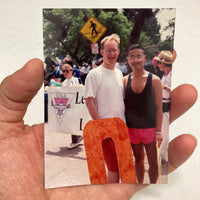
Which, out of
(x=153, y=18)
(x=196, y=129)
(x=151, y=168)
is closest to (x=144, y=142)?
(x=151, y=168)

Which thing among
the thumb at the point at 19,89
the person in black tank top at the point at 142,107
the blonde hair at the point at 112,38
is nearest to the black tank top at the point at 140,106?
the person in black tank top at the point at 142,107

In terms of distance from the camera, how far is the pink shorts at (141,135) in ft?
1.70

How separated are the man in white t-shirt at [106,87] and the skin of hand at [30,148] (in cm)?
12

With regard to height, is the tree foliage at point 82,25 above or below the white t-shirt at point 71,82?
above

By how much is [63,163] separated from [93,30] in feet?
1.01

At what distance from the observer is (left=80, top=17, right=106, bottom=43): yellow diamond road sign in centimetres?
49

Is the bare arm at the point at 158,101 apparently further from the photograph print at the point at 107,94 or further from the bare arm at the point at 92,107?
the bare arm at the point at 92,107

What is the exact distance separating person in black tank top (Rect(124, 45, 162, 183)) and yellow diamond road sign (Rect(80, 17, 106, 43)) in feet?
0.25

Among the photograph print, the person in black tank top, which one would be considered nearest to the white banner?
the photograph print

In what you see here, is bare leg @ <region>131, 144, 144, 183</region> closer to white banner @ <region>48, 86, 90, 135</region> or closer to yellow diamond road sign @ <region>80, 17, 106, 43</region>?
white banner @ <region>48, 86, 90, 135</region>

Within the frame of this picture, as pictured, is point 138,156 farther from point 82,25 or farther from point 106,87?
point 82,25

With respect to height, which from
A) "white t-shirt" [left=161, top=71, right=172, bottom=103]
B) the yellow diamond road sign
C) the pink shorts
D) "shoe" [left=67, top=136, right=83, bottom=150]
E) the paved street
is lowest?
the paved street

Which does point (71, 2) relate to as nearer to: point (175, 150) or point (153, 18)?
point (153, 18)

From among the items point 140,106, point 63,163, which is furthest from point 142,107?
point 63,163
